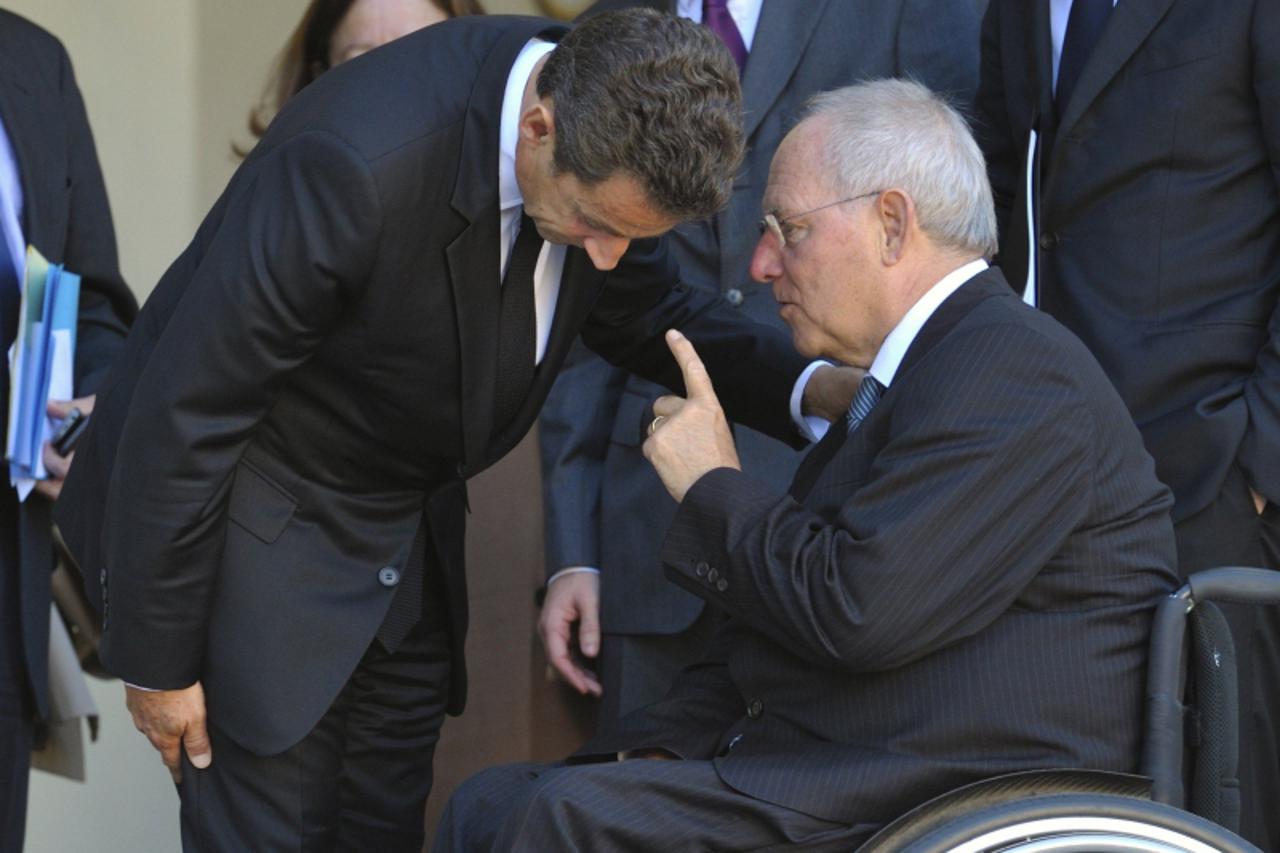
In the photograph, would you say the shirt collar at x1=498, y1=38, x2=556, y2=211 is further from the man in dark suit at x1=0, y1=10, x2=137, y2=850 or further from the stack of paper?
the man in dark suit at x1=0, y1=10, x2=137, y2=850

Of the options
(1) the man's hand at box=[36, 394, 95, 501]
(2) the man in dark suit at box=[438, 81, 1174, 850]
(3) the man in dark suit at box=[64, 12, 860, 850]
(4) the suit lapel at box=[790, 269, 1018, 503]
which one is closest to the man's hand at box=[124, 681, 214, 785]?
(3) the man in dark suit at box=[64, 12, 860, 850]

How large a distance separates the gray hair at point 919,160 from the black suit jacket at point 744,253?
583 millimetres

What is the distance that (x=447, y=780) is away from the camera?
3818mm

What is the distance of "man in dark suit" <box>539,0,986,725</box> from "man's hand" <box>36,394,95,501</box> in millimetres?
829

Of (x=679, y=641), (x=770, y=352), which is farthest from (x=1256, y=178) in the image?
(x=679, y=641)

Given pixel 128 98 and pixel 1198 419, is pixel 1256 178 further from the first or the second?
pixel 128 98

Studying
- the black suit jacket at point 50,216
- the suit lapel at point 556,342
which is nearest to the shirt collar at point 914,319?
the suit lapel at point 556,342

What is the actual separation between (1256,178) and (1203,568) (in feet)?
1.96

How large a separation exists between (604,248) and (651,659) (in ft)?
3.21

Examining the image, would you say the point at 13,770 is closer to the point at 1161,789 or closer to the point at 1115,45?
the point at 1161,789

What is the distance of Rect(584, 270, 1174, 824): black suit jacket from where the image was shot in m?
2.29

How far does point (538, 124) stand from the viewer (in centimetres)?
244

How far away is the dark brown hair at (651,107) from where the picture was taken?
232 cm

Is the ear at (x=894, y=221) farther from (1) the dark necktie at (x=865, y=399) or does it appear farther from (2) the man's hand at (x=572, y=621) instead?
(2) the man's hand at (x=572, y=621)
